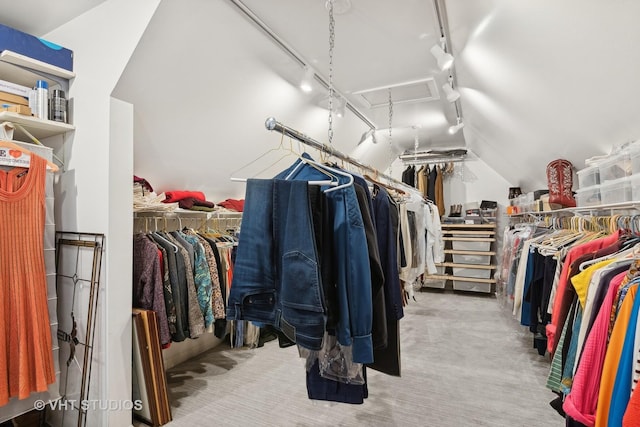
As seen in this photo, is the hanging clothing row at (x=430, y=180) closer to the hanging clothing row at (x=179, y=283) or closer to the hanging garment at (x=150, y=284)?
the hanging clothing row at (x=179, y=283)

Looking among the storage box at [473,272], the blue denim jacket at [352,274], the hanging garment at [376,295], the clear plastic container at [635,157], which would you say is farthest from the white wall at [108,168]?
the storage box at [473,272]

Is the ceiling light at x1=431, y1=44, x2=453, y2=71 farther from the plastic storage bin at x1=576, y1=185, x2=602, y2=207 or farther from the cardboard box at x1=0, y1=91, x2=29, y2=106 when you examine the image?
the cardboard box at x1=0, y1=91, x2=29, y2=106

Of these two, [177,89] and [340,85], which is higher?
[340,85]

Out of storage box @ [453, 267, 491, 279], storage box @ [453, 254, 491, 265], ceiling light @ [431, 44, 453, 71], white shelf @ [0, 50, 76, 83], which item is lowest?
storage box @ [453, 267, 491, 279]

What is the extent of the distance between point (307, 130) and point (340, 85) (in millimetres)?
648

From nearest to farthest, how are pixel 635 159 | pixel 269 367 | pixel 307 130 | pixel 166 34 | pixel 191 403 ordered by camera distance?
pixel 635 159
pixel 166 34
pixel 191 403
pixel 269 367
pixel 307 130

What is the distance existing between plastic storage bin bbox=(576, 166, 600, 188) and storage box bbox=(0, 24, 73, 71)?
350cm

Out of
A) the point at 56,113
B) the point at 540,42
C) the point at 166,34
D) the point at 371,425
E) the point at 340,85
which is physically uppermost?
the point at 340,85

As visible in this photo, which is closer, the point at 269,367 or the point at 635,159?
the point at 635,159

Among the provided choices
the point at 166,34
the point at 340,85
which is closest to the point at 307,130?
the point at 340,85

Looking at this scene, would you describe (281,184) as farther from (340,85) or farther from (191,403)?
(340,85)

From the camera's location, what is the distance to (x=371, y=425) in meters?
2.12

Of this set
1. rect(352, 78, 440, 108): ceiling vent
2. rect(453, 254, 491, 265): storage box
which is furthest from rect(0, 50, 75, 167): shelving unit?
rect(453, 254, 491, 265): storage box

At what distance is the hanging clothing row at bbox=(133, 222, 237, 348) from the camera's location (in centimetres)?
221
